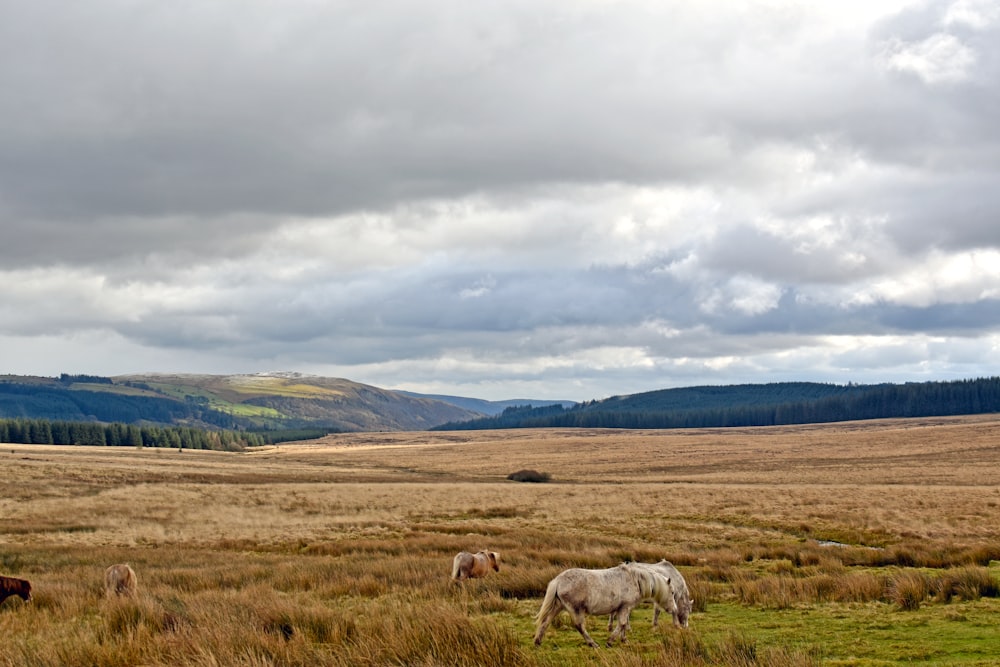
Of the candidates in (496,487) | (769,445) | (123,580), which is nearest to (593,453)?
(769,445)

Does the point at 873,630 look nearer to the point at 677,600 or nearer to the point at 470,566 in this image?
the point at 677,600

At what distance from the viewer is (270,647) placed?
8586 mm

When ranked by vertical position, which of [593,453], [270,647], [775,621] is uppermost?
[270,647]

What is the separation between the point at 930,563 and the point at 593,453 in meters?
112

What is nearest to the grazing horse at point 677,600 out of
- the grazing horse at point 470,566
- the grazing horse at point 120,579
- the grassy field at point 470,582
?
the grassy field at point 470,582

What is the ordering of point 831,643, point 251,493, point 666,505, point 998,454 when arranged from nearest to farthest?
1. point 831,643
2. point 666,505
3. point 251,493
4. point 998,454

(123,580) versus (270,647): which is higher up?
(270,647)

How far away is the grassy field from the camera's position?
9016mm

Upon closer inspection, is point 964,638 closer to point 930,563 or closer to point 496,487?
point 930,563

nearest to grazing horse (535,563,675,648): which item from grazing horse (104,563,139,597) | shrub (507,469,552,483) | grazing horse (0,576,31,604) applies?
grazing horse (104,563,139,597)

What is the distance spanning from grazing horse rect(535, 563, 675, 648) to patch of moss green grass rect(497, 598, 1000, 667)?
35cm

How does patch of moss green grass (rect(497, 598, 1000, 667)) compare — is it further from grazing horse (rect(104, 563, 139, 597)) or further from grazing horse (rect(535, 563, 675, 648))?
grazing horse (rect(104, 563, 139, 597))

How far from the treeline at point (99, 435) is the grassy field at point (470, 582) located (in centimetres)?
11087

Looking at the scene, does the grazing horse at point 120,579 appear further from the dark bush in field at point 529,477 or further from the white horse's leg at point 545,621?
the dark bush in field at point 529,477
